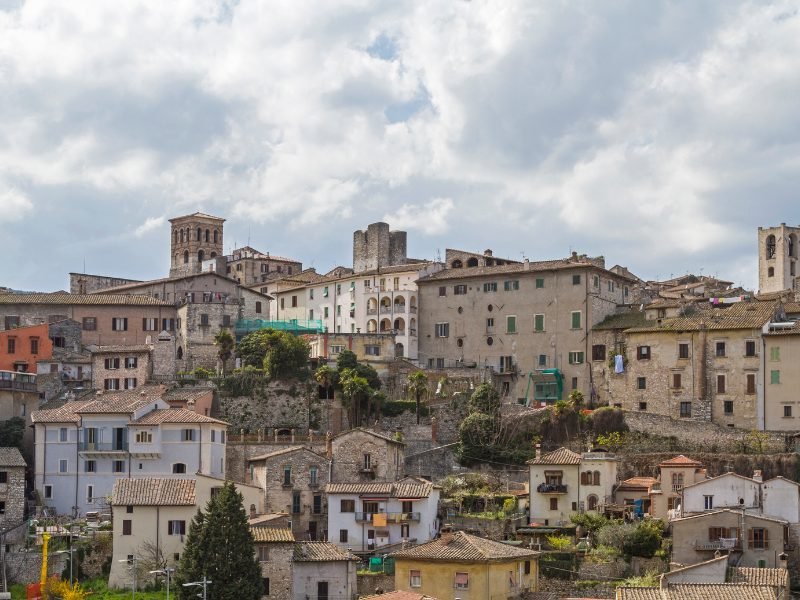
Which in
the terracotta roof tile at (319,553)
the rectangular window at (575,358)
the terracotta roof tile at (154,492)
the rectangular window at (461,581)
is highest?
the rectangular window at (575,358)

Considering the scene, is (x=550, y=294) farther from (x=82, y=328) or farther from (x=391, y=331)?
(x=82, y=328)

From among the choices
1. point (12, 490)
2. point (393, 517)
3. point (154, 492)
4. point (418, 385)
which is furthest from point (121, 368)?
point (393, 517)

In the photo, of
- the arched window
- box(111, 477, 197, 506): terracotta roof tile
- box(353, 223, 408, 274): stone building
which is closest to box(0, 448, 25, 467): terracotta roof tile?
box(111, 477, 197, 506): terracotta roof tile

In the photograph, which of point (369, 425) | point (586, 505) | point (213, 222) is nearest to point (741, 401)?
point (586, 505)

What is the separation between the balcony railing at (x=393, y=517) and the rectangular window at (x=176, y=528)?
9.65 meters

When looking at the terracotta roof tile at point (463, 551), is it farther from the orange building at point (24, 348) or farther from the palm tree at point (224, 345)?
the orange building at point (24, 348)

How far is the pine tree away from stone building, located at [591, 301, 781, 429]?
34.4 meters

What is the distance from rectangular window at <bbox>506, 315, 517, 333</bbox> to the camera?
103 metres

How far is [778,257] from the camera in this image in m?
150

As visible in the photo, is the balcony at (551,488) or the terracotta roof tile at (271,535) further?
the balcony at (551,488)

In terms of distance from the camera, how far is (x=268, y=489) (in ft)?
274

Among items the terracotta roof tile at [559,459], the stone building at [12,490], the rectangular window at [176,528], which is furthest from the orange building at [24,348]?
the terracotta roof tile at [559,459]

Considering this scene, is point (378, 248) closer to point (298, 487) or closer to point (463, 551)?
point (298, 487)

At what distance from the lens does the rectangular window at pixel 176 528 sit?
7594cm
